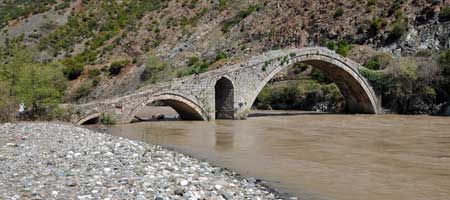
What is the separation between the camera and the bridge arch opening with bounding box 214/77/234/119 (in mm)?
31141

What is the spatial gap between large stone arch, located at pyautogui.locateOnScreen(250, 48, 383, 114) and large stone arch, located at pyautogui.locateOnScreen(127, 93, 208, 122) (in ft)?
13.4

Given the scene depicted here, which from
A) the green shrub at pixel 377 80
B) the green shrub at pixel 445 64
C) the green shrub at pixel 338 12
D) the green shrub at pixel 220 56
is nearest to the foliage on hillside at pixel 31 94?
the green shrub at pixel 377 80

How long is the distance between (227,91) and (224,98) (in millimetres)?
503

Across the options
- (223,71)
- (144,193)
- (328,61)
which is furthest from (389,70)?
(144,193)

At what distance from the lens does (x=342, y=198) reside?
33.0 feet

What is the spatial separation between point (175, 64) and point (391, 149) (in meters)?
43.2

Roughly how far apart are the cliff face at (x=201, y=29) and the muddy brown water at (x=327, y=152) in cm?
1530

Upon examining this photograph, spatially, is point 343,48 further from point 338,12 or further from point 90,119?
point 90,119

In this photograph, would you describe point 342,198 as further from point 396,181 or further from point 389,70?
point 389,70

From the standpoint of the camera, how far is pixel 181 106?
2980 centimetres

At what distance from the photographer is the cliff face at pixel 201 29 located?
155 ft

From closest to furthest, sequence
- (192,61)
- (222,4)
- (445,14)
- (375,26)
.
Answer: (445,14)
(375,26)
(192,61)
(222,4)

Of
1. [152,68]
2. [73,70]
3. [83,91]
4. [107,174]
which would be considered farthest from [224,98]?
[73,70]

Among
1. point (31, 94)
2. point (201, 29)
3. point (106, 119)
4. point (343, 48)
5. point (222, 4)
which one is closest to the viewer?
point (31, 94)
